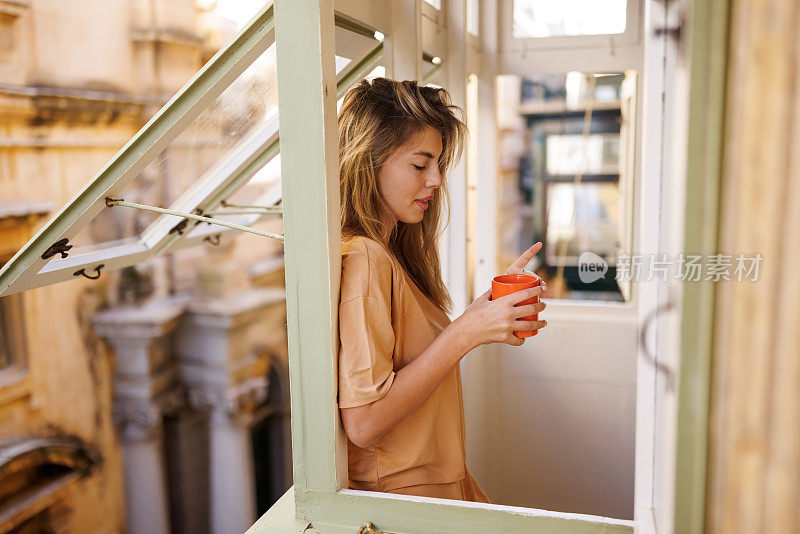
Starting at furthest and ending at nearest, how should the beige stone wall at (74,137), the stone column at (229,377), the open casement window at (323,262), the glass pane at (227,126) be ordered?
the stone column at (229,377) → the beige stone wall at (74,137) → the glass pane at (227,126) → the open casement window at (323,262)

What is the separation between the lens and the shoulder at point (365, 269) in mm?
1125

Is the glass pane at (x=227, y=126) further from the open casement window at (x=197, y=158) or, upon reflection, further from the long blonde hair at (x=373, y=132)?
the long blonde hair at (x=373, y=132)

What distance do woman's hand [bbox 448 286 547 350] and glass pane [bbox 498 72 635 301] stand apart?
17.2 ft

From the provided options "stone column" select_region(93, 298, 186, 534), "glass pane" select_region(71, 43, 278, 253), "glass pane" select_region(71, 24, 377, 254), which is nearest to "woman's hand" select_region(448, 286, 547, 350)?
"glass pane" select_region(71, 24, 377, 254)

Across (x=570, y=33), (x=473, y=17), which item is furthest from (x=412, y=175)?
(x=570, y=33)

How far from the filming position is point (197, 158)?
7.36 feet

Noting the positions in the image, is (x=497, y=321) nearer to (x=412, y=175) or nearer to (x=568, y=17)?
(x=412, y=175)

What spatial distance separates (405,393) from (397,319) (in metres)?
0.17

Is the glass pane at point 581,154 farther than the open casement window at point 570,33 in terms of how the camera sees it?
Yes

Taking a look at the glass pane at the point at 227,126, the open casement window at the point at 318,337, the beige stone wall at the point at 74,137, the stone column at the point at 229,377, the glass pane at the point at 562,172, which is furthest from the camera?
the stone column at the point at 229,377

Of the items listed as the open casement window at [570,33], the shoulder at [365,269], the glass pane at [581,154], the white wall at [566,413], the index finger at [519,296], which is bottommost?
the white wall at [566,413]

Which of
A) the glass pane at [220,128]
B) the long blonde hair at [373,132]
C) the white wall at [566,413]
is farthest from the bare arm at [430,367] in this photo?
the white wall at [566,413]

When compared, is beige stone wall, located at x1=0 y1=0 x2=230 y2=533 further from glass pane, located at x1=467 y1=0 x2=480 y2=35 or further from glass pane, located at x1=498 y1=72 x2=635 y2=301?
glass pane, located at x1=467 y1=0 x2=480 y2=35

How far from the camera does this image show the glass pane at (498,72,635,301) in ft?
22.0
